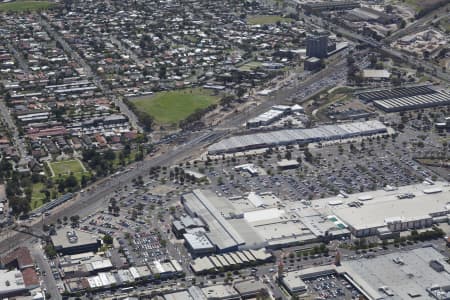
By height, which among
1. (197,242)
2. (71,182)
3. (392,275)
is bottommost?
(392,275)

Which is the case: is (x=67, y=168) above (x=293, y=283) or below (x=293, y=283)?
below

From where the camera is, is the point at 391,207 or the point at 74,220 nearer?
the point at 74,220

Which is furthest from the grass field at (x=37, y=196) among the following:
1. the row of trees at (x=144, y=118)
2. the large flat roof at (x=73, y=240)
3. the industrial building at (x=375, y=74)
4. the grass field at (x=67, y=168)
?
the industrial building at (x=375, y=74)

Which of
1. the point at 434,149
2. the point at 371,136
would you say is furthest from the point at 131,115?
the point at 434,149

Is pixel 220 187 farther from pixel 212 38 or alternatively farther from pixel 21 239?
pixel 212 38

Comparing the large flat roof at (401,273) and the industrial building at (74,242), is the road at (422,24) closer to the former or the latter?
the large flat roof at (401,273)

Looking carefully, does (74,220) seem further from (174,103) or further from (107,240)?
(174,103)

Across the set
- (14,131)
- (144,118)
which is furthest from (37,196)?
(144,118)

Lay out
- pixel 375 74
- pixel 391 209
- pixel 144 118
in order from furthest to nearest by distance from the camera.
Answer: pixel 375 74
pixel 144 118
pixel 391 209
